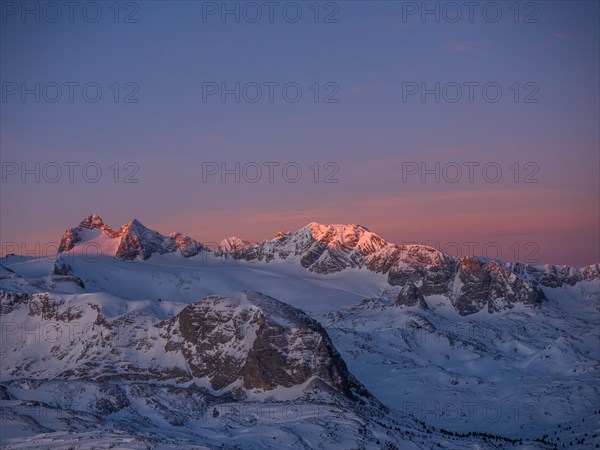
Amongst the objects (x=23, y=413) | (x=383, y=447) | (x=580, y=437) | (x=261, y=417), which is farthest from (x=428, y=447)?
(x=23, y=413)

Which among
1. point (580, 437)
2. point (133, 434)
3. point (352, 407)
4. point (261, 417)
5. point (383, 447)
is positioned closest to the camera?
point (133, 434)

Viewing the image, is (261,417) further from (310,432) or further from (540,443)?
(540,443)

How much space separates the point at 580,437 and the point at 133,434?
88.1 meters

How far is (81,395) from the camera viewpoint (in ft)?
628

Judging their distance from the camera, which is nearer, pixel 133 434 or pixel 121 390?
pixel 133 434

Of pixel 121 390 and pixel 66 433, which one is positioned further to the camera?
pixel 121 390

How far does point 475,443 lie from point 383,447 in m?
24.7

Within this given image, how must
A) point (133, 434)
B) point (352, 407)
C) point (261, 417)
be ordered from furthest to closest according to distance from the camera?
point (352, 407), point (261, 417), point (133, 434)

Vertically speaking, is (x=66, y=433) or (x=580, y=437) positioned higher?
(x=66, y=433)

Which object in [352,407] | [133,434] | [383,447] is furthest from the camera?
[352,407]

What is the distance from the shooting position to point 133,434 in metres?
147

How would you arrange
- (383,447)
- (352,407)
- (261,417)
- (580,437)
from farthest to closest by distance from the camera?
(580,437)
(352,407)
(261,417)
(383,447)

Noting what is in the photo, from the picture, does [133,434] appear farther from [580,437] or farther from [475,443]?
[580,437]

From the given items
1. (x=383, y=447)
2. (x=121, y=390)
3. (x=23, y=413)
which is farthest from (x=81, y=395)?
(x=383, y=447)
